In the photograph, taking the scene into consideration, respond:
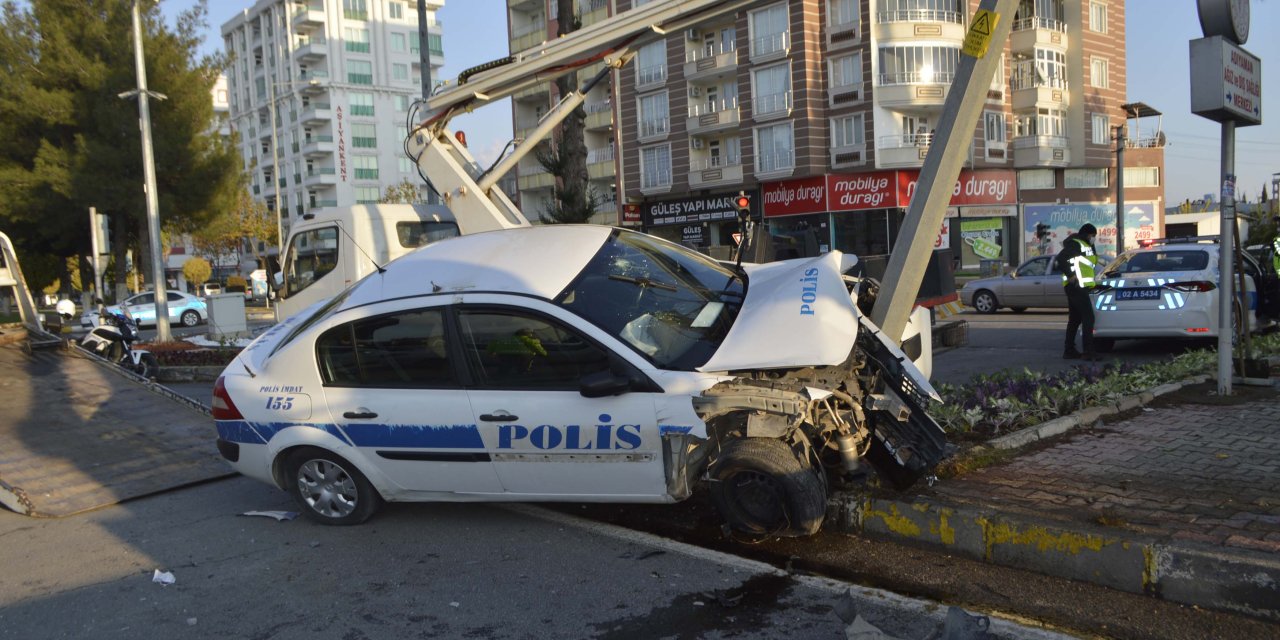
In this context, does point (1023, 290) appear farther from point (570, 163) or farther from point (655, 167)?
point (655, 167)

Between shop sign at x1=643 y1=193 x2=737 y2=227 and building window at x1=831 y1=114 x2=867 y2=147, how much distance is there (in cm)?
533

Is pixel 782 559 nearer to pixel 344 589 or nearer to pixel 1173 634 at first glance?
pixel 1173 634

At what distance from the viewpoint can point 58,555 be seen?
584 cm

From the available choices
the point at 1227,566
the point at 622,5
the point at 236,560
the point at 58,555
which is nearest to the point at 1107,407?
the point at 1227,566

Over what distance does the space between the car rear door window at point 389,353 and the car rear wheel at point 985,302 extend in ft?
56.5

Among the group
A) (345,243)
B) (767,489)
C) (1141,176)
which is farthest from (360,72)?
(767,489)

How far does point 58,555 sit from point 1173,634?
20.1 feet

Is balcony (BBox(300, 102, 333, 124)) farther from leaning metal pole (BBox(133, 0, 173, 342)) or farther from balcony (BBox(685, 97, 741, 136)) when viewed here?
leaning metal pole (BBox(133, 0, 173, 342))

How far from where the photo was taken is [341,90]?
80125 mm

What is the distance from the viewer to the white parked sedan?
11.1m

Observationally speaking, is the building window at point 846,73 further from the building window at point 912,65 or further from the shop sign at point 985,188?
the shop sign at point 985,188

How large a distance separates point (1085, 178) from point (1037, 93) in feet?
19.2

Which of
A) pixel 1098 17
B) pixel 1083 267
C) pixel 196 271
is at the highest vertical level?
pixel 1098 17

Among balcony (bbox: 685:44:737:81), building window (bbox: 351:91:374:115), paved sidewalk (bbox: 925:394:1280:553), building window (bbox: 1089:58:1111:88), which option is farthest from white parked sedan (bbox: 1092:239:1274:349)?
building window (bbox: 351:91:374:115)
